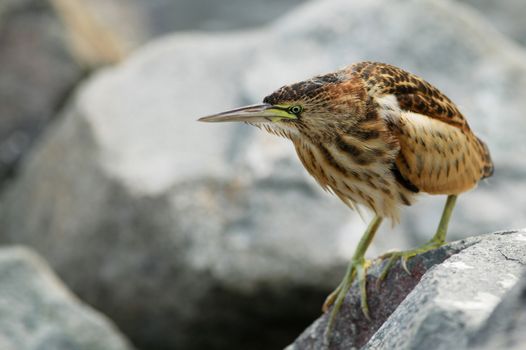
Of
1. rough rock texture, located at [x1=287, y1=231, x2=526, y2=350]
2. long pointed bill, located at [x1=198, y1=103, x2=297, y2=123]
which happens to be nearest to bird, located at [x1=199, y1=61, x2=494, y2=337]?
long pointed bill, located at [x1=198, y1=103, x2=297, y2=123]

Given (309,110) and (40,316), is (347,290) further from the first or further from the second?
(40,316)

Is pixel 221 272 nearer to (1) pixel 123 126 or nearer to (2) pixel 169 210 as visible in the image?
(2) pixel 169 210

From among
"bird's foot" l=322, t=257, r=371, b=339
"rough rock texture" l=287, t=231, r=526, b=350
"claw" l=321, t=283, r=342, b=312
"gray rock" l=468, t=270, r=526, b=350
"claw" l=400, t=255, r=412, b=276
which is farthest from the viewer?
"claw" l=321, t=283, r=342, b=312

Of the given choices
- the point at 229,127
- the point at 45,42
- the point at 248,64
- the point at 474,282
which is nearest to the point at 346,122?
the point at 474,282

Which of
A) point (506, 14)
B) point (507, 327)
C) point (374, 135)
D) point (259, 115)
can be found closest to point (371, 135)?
point (374, 135)

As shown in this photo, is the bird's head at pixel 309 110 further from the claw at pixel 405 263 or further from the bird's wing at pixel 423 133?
the claw at pixel 405 263

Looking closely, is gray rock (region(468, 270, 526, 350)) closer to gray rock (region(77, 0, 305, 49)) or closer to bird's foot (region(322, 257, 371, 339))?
bird's foot (region(322, 257, 371, 339))
